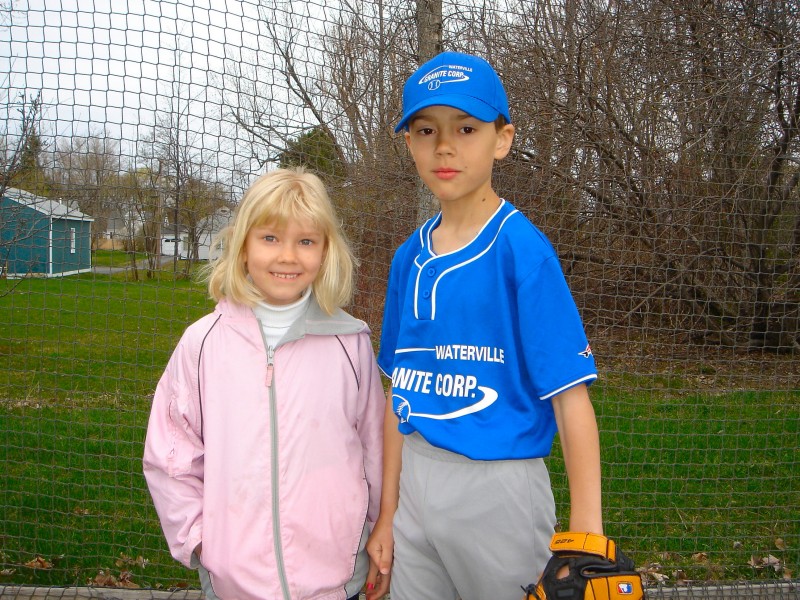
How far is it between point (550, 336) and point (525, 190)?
249cm

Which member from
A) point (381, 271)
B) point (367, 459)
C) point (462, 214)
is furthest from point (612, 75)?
point (367, 459)

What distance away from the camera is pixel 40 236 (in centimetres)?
358

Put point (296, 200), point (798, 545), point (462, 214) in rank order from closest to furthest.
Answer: point (462, 214) → point (296, 200) → point (798, 545)

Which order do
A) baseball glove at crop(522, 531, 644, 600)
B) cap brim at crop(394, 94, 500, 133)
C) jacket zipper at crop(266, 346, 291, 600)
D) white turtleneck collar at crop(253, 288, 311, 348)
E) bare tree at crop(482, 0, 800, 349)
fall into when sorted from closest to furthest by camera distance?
baseball glove at crop(522, 531, 644, 600) → cap brim at crop(394, 94, 500, 133) → jacket zipper at crop(266, 346, 291, 600) → white turtleneck collar at crop(253, 288, 311, 348) → bare tree at crop(482, 0, 800, 349)

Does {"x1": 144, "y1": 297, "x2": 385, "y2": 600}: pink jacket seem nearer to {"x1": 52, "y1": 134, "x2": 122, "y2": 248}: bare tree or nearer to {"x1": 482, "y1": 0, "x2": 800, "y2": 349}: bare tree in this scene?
{"x1": 52, "y1": 134, "x2": 122, "y2": 248}: bare tree

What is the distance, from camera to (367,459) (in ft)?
6.23

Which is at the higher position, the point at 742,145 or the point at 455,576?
the point at 742,145

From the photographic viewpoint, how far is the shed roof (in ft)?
11.4

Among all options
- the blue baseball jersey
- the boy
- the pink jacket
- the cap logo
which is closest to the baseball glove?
the boy

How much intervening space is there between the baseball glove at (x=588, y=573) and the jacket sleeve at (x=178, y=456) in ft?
3.02

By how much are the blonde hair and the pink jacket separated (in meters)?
0.08

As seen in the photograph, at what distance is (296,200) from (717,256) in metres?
3.15

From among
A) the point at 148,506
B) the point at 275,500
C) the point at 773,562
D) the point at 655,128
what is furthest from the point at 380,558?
the point at 655,128

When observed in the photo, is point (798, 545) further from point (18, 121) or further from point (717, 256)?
point (18, 121)
